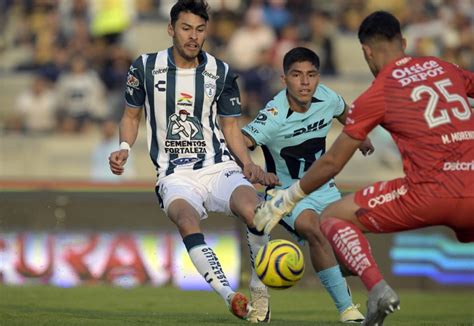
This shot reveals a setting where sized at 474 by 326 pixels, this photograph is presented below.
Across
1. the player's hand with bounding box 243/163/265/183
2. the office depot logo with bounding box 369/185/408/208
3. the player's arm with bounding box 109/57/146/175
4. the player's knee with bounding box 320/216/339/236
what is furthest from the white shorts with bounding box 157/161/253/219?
the office depot logo with bounding box 369/185/408/208

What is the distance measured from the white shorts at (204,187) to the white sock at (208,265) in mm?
481

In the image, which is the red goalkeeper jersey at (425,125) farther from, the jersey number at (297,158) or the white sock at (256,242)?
the jersey number at (297,158)

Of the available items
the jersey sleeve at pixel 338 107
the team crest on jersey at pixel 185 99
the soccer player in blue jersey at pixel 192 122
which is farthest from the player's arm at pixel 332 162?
the jersey sleeve at pixel 338 107

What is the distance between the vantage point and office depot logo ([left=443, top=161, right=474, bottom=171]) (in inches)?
279

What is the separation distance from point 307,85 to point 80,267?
6.51 metres

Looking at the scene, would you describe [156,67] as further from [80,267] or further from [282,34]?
[282,34]

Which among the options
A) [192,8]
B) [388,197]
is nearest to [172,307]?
[192,8]

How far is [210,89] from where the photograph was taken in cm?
955

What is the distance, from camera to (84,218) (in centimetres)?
1547

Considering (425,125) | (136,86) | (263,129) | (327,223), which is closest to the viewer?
(425,125)

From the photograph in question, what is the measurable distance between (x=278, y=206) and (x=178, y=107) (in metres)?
2.24

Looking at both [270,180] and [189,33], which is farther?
[189,33]

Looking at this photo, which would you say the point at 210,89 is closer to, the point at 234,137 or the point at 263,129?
the point at 234,137

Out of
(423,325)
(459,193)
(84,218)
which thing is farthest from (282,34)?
(459,193)
